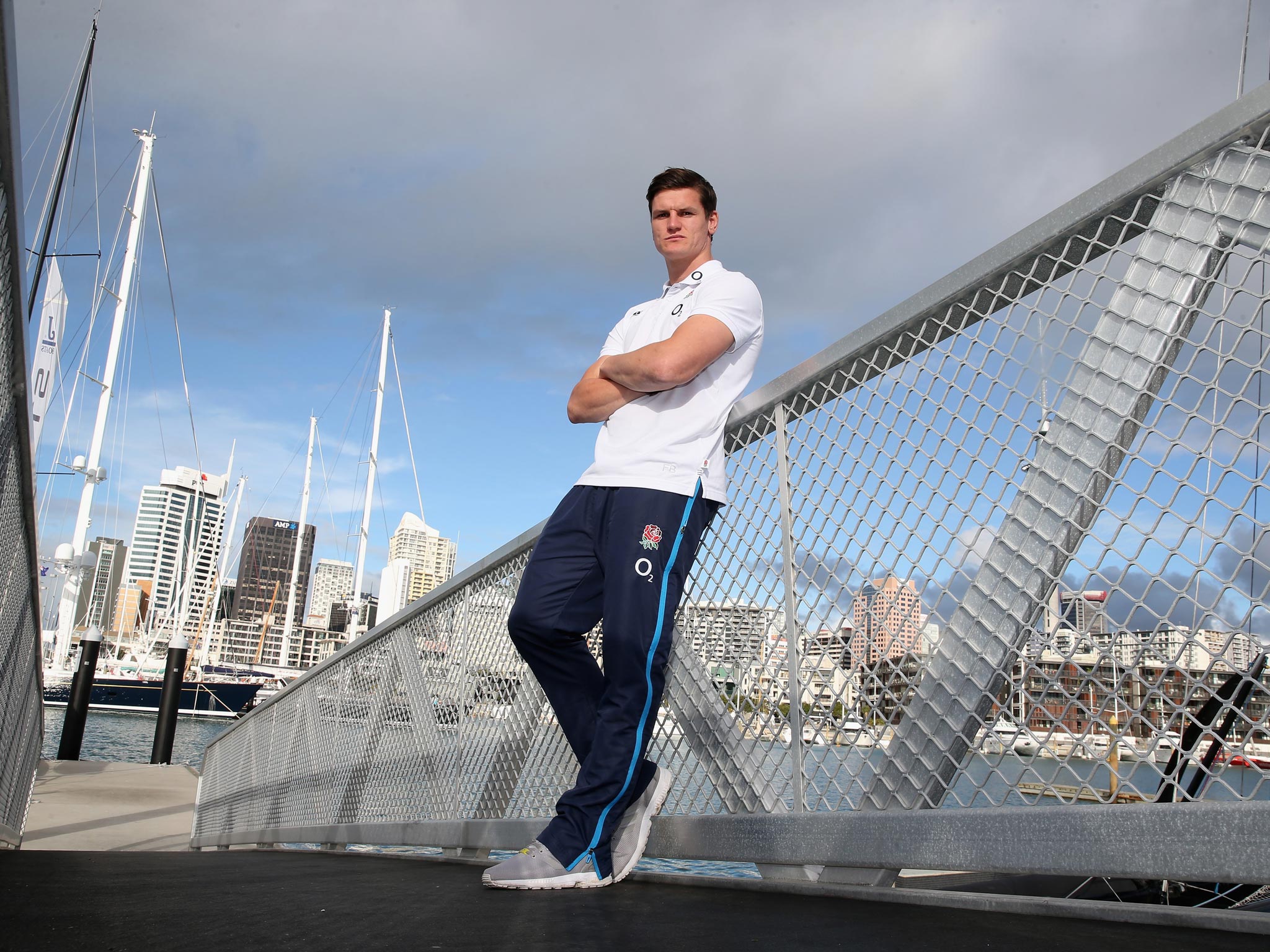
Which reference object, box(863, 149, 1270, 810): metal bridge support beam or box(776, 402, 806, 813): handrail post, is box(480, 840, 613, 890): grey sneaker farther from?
box(863, 149, 1270, 810): metal bridge support beam

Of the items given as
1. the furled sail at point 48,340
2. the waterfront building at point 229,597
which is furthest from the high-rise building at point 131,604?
the furled sail at point 48,340

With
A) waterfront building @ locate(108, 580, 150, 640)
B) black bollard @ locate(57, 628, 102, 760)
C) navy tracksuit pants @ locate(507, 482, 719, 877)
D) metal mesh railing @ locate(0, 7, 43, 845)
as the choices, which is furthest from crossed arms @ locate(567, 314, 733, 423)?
waterfront building @ locate(108, 580, 150, 640)

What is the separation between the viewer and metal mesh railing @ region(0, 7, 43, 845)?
2.02 meters

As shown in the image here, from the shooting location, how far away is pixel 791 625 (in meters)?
2.26

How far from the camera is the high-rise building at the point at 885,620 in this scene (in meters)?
1.90

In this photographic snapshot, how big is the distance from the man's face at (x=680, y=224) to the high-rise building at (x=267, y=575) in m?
136

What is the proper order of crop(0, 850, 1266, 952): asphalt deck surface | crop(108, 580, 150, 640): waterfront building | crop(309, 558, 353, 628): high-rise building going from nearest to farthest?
crop(0, 850, 1266, 952): asphalt deck surface < crop(108, 580, 150, 640): waterfront building < crop(309, 558, 353, 628): high-rise building

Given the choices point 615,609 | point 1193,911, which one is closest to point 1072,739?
point 1193,911

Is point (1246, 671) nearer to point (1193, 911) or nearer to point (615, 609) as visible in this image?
point (1193, 911)

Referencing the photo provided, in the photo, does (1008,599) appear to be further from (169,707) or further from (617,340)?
(169,707)

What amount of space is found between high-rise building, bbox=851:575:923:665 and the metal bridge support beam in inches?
3.9

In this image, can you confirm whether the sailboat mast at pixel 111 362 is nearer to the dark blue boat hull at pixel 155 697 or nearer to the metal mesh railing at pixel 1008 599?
the metal mesh railing at pixel 1008 599

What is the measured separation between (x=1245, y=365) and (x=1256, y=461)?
0.50ft

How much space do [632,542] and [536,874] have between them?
779mm
